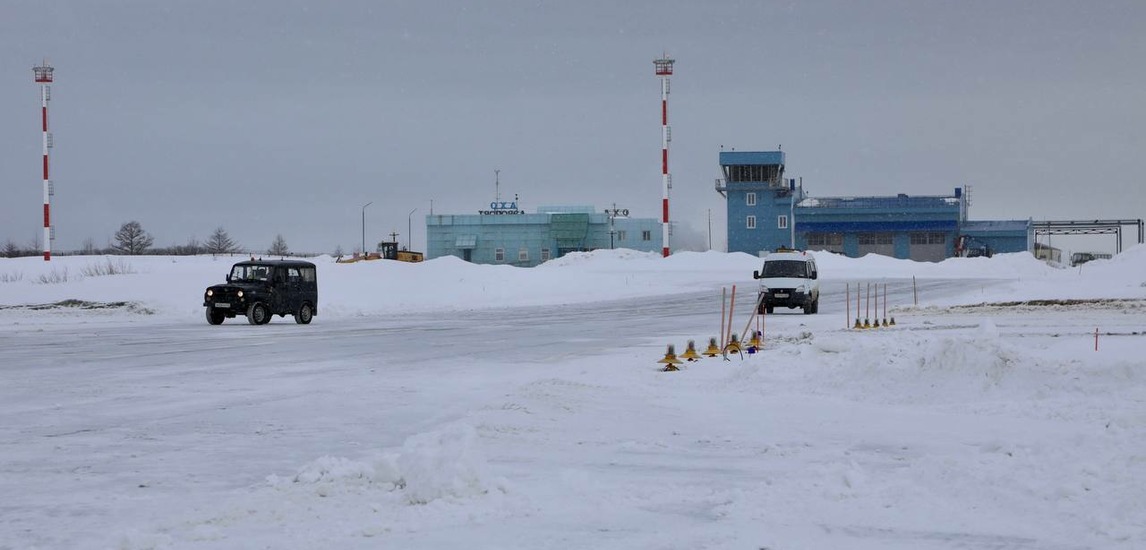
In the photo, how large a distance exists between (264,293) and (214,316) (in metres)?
1.52

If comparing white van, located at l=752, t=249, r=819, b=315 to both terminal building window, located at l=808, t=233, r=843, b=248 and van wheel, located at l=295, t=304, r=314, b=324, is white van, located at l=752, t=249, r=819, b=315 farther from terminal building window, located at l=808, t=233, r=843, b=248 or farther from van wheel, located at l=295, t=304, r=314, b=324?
terminal building window, located at l=808, t=233, r=843, b=248

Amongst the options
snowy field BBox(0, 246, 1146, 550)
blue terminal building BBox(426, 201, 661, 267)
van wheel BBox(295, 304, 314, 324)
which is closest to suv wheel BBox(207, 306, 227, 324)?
van wheel BBox(295, 304, 314, 324)

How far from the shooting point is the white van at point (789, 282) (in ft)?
117

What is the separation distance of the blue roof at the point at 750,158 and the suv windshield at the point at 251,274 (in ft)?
261

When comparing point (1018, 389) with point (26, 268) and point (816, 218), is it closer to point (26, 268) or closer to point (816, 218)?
point (26, 268)

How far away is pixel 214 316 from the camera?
105 feet

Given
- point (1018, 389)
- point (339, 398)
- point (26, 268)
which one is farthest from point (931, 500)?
point (26, 268)

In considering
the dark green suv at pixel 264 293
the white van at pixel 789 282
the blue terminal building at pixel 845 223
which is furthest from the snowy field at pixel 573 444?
the blue terminal building at pixel 845 223

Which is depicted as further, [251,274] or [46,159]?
[46,159]

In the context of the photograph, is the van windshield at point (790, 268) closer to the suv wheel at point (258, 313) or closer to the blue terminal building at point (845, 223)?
the suv wheel at point (258, 313)

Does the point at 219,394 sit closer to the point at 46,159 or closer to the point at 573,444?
the point at 573,444

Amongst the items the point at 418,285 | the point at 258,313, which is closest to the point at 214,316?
the point at 258,313

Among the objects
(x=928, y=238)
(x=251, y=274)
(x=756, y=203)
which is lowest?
(x=251, y=274)

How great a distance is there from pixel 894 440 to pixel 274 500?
225 inches
